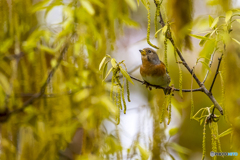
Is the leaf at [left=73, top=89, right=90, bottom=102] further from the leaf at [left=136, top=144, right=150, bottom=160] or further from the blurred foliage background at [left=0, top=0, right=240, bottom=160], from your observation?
the leaf at [left=136, top=144, right=150, bottom=160]

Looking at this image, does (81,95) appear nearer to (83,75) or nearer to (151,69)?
(83,75)

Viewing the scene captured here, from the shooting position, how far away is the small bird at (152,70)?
1.84m

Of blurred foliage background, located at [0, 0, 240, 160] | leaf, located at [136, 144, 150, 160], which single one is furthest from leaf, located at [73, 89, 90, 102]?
leaf, located at [136, 144, 150, 160]

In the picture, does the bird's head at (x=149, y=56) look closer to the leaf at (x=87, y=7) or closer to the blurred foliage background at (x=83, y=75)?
the blurred foliage background at (x=83, y=75)

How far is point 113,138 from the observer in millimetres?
1554

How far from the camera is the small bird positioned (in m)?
1.84

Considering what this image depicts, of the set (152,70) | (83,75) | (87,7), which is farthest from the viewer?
(152,70)

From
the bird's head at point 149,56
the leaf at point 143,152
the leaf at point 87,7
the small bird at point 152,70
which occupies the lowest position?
the leaf at point 143,152

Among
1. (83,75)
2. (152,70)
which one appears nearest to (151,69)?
(152,70)

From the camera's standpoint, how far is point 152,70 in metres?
1.85

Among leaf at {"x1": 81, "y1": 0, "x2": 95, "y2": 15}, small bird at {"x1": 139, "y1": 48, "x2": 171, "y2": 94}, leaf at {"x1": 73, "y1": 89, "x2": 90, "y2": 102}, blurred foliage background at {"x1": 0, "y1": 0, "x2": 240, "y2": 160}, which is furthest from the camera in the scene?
small bird at {"x1": 139, "y1": 48, "x2": 171, "y2": 94}

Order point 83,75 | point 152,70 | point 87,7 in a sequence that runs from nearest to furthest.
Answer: point 87,7, point 83,75, point 152,70

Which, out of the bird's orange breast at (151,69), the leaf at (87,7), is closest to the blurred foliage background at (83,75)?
the leaf at (87,7)

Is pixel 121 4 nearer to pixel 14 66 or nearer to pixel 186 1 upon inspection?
pixel 186 1
